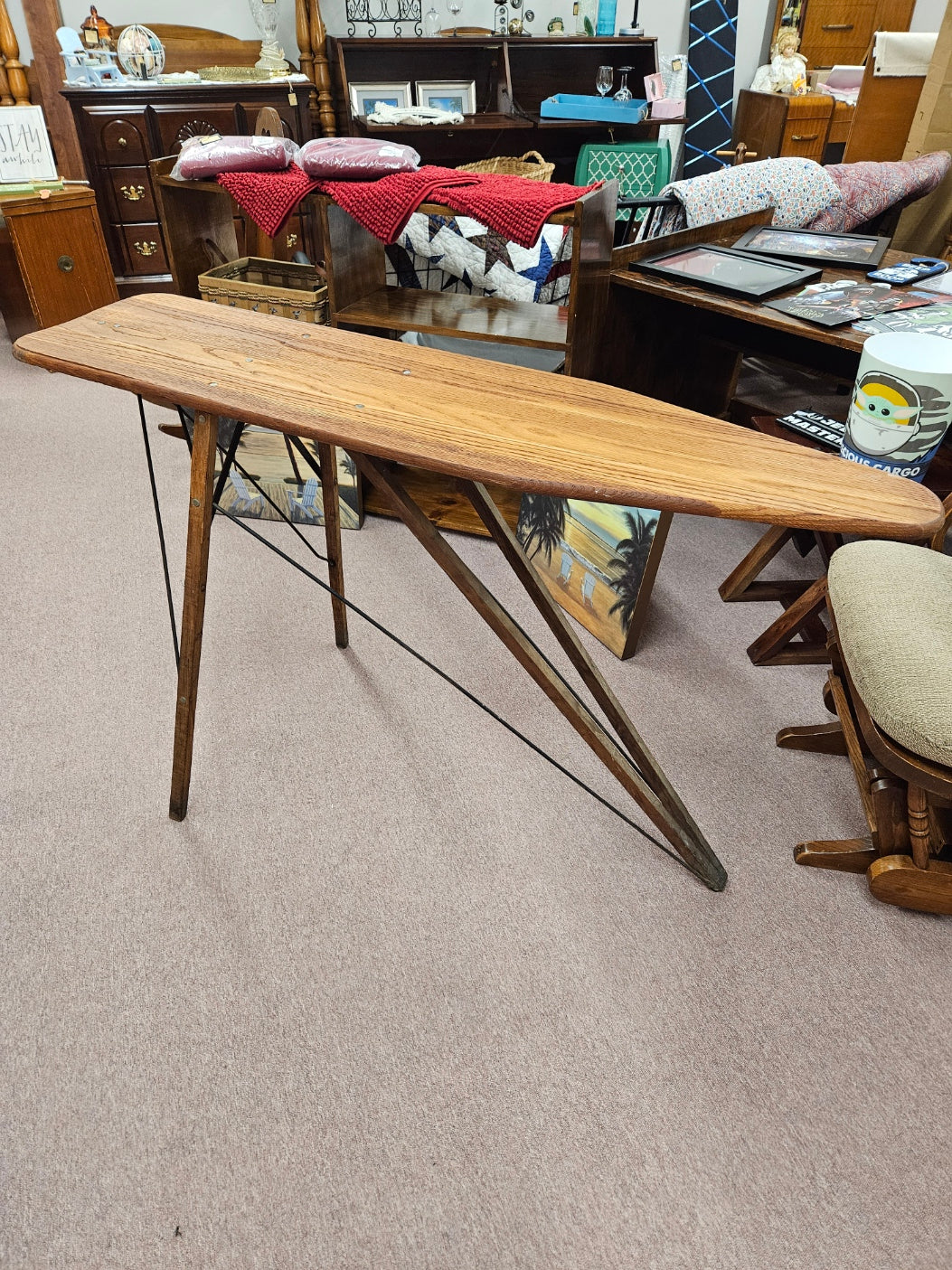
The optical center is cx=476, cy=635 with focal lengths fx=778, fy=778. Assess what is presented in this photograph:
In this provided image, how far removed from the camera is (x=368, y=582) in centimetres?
214

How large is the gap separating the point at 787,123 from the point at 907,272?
3.38 meters

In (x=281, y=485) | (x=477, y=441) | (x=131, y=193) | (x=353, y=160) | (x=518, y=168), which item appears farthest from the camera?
(x=131, y=193)

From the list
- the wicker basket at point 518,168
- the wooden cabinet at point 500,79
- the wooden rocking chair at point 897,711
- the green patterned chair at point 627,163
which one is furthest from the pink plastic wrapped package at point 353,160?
the green patterned chair at point 627,163

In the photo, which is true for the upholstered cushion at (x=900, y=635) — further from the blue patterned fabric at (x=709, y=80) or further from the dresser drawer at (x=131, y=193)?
the blue patterned fabric at (x=709, y=80)

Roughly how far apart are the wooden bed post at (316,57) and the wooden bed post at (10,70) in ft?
4.45

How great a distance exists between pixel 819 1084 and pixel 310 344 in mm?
1359

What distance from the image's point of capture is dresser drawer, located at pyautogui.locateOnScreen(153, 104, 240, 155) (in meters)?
3.59

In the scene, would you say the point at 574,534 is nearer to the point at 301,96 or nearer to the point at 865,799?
the point at 865,799

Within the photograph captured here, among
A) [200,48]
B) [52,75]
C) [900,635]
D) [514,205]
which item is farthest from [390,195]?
[52,75]

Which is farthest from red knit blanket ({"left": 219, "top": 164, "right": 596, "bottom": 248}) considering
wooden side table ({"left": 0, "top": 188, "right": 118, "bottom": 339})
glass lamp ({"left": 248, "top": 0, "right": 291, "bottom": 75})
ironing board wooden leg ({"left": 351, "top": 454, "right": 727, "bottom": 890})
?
glass lamp ({"left": 248, "top": 0, "right": 291, "bottom": 75})

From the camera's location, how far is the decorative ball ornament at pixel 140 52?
3557mm

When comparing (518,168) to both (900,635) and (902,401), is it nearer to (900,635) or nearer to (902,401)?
(902,401)

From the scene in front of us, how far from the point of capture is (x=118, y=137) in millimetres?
3584

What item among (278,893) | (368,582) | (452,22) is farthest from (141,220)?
(278,893)
